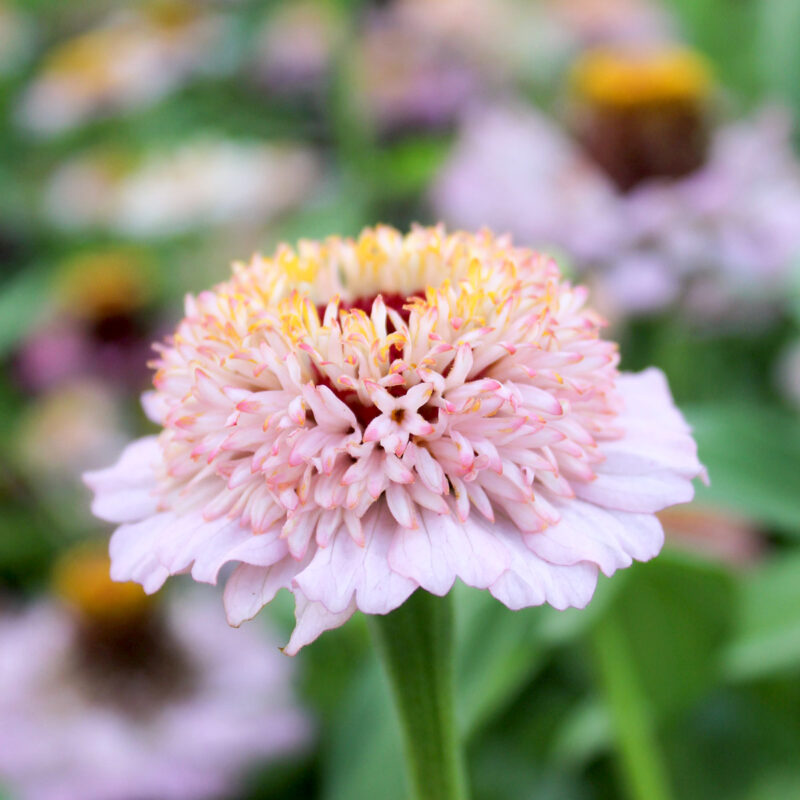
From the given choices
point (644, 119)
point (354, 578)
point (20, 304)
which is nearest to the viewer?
point (354, 578)

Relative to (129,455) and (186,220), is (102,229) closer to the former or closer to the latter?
(186,220)

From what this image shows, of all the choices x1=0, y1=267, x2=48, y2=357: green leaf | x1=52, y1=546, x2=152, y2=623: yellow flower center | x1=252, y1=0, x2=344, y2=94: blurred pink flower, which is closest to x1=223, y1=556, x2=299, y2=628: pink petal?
x1=52, y1=546, x2=152, y2=623: yellow flower center

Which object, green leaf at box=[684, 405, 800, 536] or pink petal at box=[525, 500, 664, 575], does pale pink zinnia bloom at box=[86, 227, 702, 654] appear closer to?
pink petal at box=[525, 500, 664, 575]

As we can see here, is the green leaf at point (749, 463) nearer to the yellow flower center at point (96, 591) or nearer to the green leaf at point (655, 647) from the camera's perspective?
the green leaf at point (655, 647)

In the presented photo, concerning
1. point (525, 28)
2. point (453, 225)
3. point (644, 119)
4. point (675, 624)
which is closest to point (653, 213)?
point (644, 119)

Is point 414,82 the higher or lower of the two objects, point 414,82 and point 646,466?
the higher

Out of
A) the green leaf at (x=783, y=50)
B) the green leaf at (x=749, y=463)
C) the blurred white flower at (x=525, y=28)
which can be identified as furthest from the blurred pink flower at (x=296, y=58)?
the green leaf at (x=749, y=463)

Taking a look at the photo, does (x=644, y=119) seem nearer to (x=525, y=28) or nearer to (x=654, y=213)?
(x=654, y=213)
